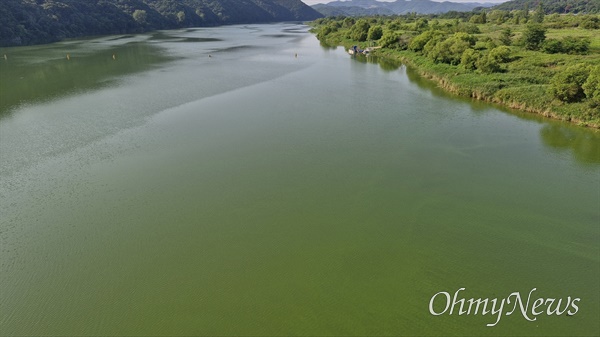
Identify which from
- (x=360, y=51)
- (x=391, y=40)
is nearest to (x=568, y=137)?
(x=391, y=40)

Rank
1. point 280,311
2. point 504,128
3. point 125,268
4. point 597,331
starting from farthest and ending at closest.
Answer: point 504,128 < point 125,268 < point 280,311 < point 597,331

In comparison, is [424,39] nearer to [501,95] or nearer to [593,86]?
[501,95]

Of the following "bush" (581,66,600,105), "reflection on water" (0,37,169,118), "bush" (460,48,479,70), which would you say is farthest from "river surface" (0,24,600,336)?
"bush" (460,48,479,70)

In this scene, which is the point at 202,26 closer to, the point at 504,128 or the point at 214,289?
the point at 504,128

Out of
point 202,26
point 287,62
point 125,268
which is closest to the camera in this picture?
point 125,268

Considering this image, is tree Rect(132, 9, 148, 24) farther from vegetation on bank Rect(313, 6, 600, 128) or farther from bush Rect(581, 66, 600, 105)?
bush Rect(581, 66, 600, 105)

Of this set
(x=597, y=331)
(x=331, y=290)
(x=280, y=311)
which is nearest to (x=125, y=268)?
(x=280, y=311)
